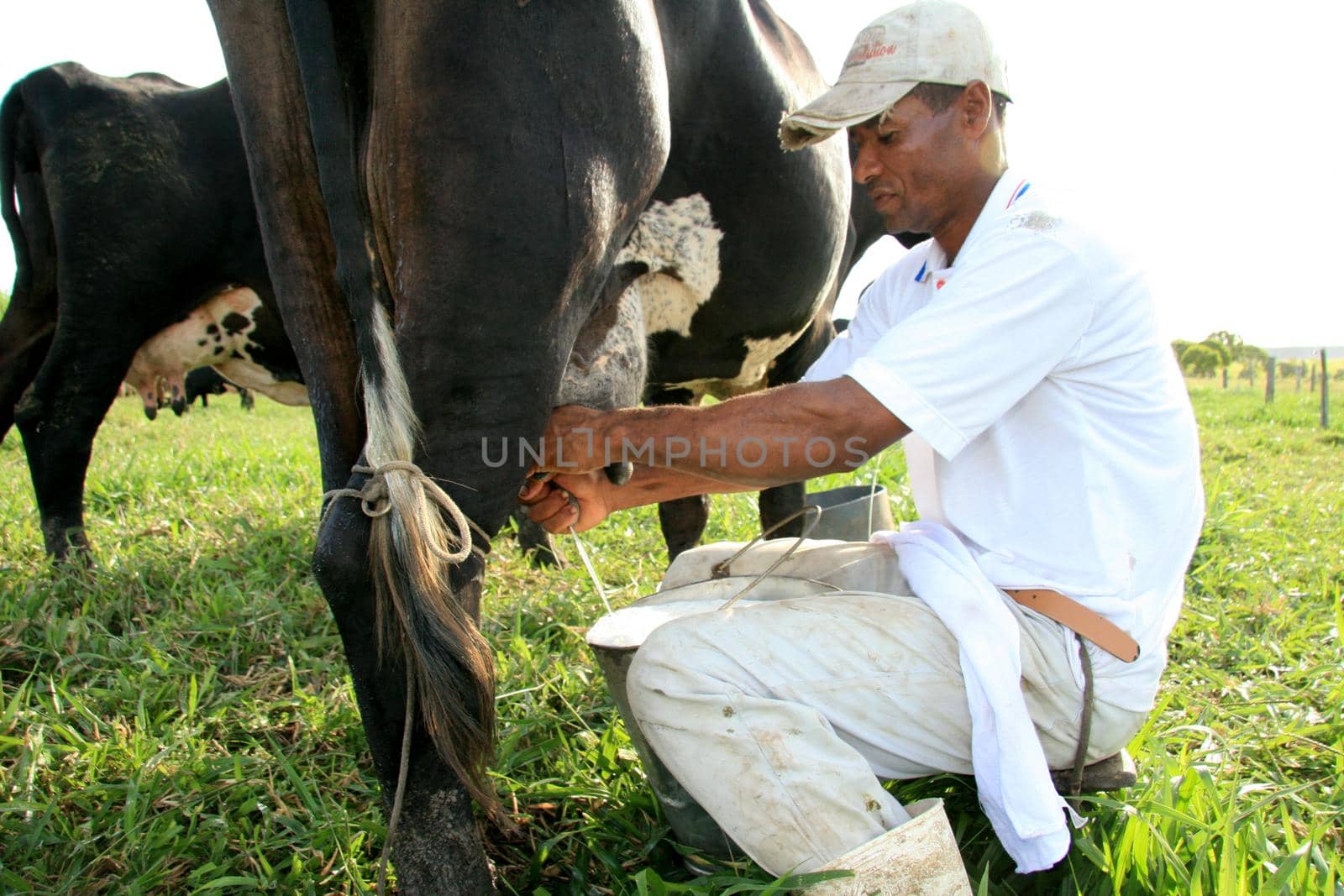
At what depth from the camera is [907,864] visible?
1347mm

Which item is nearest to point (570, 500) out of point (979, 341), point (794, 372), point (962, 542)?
point (962, 542)

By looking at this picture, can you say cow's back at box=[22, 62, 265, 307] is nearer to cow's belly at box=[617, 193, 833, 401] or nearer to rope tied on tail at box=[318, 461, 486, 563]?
cow's belly at box=[617, 193, 833, 401]

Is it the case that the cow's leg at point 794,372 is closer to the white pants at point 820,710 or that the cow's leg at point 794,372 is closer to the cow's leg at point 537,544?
the cow's leg at point 537,544

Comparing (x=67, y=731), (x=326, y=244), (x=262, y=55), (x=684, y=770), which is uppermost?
(x=262, y=55)

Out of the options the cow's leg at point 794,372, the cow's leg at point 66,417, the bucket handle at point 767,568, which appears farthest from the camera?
the cow's leg at point 66,417

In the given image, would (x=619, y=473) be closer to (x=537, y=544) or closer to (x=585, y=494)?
(x=585, y=494)

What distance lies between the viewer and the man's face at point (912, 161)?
174cm

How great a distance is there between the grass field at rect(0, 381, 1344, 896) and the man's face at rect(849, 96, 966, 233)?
1.19 meters

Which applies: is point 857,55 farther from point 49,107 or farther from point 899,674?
point 49,107

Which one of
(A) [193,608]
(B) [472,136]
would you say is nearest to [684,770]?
(B) [472,136]

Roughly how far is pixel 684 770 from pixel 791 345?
6.22 ft

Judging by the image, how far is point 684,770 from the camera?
153cm

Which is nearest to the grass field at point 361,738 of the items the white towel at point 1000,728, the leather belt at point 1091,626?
the white towel at point 1000,728

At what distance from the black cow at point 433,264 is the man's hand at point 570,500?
306 millimetres
